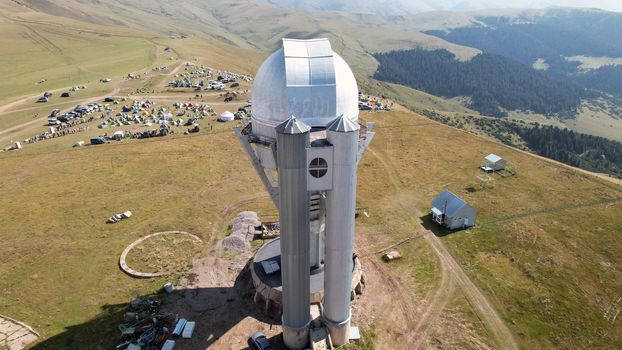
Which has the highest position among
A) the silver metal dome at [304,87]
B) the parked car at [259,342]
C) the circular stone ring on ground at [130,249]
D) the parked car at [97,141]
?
the silver metal dome at [304,87]

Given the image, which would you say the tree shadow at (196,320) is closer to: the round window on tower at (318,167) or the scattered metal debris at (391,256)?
the scattered metal debris at (391,256)


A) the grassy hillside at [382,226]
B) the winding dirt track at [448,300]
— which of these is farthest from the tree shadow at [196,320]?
the winding dirt track at [448,300]

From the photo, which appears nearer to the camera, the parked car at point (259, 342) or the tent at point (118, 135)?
the parked car at point (259, 342)

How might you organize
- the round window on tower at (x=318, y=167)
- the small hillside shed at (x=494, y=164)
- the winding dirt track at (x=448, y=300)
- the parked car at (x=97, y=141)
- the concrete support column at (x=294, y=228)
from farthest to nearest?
the parked car at (x=97, y=141) → the small hillside shed at (x=494, y=164) → the winding dirt track at (x=448, y=300) → the round window on tower at (x=318, y=167) → the concrete support column at (x=294, y=228)

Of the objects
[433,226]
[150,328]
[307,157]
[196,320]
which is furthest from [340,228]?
[433,226]

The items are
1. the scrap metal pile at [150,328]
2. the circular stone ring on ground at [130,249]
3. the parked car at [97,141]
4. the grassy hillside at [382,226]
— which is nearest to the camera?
the scrap metal pile at [150,328]

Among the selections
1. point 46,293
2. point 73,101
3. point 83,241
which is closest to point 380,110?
point 83,241
